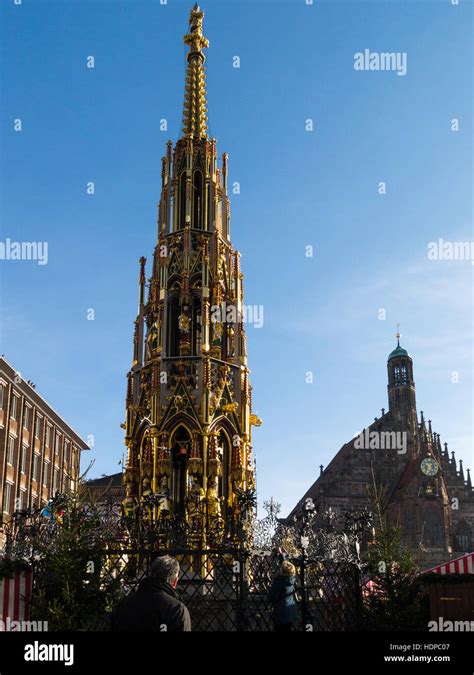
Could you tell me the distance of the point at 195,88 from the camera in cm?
2503

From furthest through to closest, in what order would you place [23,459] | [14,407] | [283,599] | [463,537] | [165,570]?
1. [463,537]
2. [23,459]
3. [14,407]
4. [283,599]
5. [165,570]

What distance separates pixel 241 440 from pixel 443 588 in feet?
24.5

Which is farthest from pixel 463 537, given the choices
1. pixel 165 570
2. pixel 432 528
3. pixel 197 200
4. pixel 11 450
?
pixel 165 570

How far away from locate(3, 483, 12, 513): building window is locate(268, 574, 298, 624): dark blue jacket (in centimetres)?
3644

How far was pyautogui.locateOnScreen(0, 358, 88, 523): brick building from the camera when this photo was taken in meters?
45.4

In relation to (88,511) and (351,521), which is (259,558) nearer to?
(88,511)

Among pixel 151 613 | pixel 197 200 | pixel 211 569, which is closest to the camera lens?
pixel 151 613

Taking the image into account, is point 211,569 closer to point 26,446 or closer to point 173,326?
point 173,326

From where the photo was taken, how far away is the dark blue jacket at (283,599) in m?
11.1

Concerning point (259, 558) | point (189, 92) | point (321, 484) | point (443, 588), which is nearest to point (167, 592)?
point (259, 558)

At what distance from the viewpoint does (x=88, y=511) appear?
14.4 m

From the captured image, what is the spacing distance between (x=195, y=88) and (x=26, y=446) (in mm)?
32429
